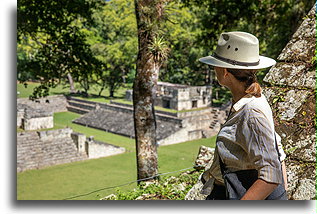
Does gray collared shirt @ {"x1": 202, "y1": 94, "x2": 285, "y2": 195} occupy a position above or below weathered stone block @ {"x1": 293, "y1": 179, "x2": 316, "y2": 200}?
above

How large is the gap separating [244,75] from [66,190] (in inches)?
449

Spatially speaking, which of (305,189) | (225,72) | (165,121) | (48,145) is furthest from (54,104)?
(225,72)

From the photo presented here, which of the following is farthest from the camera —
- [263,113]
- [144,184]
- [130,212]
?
[144,184]

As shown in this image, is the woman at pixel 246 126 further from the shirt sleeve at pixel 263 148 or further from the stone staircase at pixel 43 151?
the stone staircase at pixel 43 151

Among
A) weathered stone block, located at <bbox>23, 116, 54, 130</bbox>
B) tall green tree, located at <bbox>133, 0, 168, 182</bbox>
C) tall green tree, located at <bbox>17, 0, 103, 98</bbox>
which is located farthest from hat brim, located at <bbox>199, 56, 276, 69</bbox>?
weathered stone block, located at <bbox>23, 116, 54, 130</bbox>

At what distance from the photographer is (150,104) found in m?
4.73

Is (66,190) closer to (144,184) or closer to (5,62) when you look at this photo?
(144,184)

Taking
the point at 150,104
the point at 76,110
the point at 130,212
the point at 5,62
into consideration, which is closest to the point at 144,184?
the point at 150,104

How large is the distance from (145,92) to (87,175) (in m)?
10.3

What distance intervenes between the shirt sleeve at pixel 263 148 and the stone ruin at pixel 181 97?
20.1 m

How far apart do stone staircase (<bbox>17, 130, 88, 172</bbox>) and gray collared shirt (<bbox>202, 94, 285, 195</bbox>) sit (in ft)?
46.3

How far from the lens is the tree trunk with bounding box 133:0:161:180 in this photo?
4.46 metres

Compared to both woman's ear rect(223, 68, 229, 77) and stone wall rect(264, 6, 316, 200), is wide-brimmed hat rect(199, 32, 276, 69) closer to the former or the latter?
woman's ear rect(223, 68, 229, 77)

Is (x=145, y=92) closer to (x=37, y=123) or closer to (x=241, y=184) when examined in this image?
(x=241, y=184)
